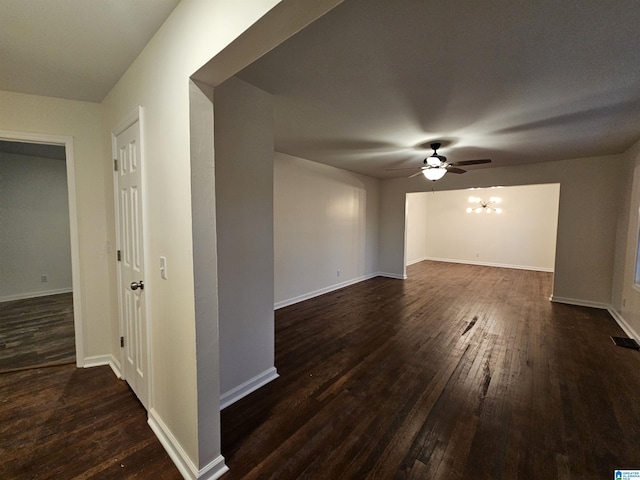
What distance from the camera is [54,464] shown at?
1.48 metres

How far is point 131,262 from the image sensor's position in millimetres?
2025

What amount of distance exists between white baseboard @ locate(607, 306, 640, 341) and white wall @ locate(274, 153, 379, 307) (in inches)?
161

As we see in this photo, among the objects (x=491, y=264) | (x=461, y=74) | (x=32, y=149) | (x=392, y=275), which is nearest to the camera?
(x=461, y=74)

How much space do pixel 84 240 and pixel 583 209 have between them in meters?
6.94

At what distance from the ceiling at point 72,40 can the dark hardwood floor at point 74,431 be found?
96.8 inches

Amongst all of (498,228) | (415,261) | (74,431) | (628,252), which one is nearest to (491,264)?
(498,228)

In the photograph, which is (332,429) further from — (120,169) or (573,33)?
(573,33)

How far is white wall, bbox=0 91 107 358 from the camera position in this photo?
7.68 feet

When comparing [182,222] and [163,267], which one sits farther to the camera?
[163,267]

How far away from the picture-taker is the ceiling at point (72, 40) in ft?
4.36

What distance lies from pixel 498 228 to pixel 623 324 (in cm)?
505

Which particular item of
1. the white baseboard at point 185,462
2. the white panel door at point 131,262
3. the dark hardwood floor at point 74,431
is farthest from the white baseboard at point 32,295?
the white baseboard at point 185,462

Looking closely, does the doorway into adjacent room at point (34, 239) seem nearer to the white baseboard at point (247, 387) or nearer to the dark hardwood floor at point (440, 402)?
the white baseboard at point (247, 387)

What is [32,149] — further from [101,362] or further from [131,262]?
[131,262]
